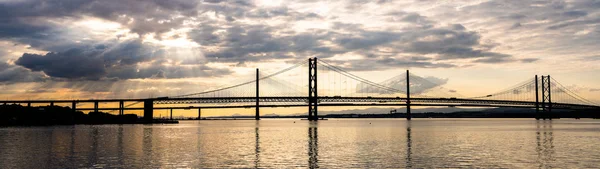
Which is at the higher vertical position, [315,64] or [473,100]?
[315,64]

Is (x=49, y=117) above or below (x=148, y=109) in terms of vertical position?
below

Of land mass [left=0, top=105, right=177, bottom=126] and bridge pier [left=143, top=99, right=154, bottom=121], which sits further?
bridge pier [left=143, top=99, right=154, bottom=121]

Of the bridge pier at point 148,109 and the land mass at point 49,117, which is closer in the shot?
the land mass at point 49,117

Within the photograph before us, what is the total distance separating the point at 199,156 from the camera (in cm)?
3023

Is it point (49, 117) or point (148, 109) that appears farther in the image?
point (148, 109)

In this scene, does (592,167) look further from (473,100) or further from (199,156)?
(473,100)

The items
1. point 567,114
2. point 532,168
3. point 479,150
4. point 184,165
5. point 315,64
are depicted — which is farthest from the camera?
point 567,114

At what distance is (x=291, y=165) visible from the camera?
83.7 feet

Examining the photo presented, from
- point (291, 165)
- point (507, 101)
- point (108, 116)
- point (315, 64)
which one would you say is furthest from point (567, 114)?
point (291, 165)

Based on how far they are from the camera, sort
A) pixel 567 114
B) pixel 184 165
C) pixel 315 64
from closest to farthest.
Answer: pixel 184 165 < pixel 315 64 < pixel 567 114

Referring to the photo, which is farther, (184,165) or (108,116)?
(108,116)

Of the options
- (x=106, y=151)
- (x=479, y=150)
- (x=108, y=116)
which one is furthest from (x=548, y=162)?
(x=108, y=116)

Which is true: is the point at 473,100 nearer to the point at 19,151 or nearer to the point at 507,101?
the point at 507,101

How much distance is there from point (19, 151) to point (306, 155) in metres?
17.1
